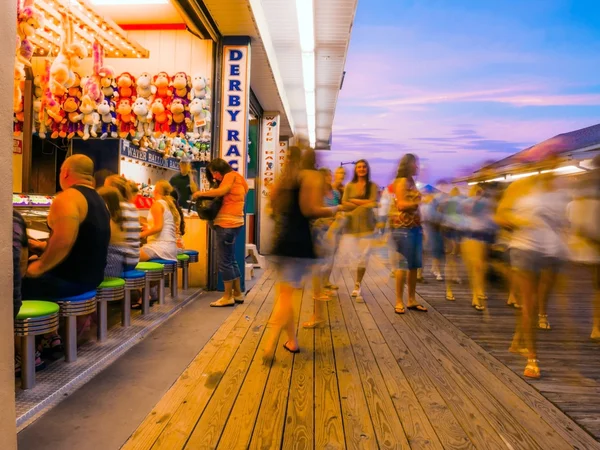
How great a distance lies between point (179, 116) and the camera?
6078mm

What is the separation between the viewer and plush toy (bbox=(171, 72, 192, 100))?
19.9ft

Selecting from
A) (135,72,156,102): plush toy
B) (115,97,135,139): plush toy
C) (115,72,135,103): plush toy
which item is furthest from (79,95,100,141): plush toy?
(135,72,156,102): plush toy

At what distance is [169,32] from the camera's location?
6641mm

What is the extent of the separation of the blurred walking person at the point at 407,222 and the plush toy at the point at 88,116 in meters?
3.59

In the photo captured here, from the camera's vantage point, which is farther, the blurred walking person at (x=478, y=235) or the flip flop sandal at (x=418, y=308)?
the blurred walking person at (x=478, y=235)

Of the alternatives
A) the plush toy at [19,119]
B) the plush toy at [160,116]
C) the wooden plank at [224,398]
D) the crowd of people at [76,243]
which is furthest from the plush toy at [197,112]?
the wooden plank at [224,398]

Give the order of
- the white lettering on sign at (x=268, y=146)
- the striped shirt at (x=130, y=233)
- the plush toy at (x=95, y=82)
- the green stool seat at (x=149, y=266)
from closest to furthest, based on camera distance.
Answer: the striped shirt at (x=130, y=233) < the green stool seat at (x=149, y=266) < the plush toy at (x=95, y=82) < the white lettering on sign at (x=268, y=146)

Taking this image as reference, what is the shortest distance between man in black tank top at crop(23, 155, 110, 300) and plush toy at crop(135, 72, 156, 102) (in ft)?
8.99

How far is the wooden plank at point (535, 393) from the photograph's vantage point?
2646mm

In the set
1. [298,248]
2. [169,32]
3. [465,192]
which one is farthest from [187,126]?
[465,192]

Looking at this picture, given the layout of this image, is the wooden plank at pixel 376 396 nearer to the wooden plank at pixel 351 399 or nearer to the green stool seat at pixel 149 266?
the wooden plank at pixel 351 399

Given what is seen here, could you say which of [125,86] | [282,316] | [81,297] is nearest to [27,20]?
[125,86]

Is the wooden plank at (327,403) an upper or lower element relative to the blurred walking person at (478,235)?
lower

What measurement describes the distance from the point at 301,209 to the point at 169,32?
4.22m
